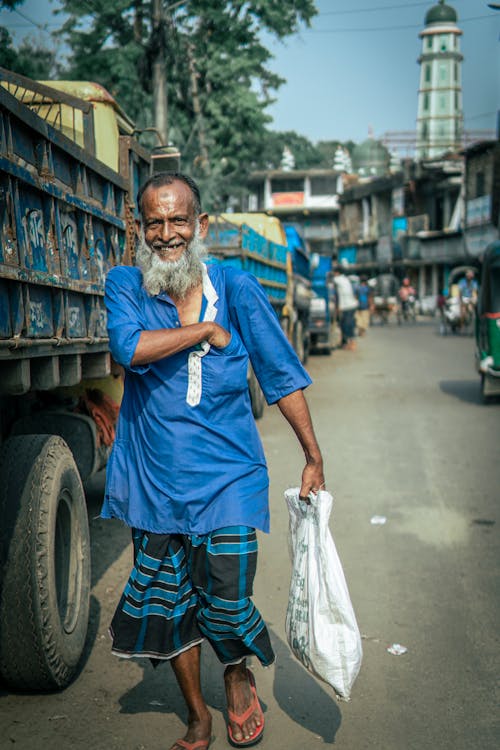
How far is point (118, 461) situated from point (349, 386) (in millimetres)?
11575

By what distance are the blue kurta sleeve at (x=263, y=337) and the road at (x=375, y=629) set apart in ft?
4.09

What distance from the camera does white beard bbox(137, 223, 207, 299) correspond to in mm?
2785

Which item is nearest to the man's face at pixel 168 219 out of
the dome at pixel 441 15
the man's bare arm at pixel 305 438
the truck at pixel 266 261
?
the man's bare arm at pixel 305 438

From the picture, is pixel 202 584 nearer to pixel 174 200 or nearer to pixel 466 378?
pixel 174 200

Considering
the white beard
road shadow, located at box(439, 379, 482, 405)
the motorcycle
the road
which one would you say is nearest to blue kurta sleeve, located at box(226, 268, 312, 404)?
the white beard

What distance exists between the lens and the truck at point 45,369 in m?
2.99

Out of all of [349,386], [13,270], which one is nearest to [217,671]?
[13,270]

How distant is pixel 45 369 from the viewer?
11.3 feet

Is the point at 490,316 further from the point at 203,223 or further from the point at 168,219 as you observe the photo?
the point at 168,219

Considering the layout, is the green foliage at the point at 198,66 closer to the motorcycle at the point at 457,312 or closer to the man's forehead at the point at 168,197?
the motorcycle at the point at 457,312

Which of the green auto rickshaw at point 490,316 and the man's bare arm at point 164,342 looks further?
the green auto rickshaw at point 490,316

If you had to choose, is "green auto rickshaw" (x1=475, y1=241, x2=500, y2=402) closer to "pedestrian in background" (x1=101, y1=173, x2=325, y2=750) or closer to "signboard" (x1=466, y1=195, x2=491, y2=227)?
"pedestrian in background" (x1=101, y1=173, x2=325, y2=750)

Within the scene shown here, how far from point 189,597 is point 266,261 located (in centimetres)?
1034

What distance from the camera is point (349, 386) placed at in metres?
14.3
